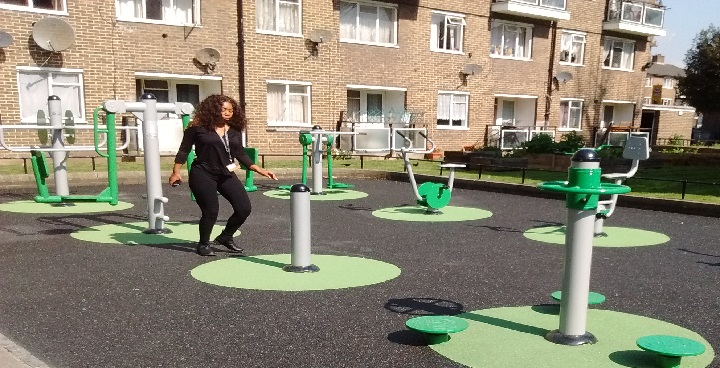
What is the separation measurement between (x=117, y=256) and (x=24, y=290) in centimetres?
131

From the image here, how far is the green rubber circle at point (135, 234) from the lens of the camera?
6910 mm

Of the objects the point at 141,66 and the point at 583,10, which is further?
the point at 583,10

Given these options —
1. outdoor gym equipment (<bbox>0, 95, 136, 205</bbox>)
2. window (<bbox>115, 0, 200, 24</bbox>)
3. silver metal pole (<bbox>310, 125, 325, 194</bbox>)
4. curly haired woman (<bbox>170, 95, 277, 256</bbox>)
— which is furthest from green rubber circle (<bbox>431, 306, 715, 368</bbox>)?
window (<bbox>115, 0, 200, 24</bbox>)

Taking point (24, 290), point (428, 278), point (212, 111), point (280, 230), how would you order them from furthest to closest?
point (280, 230) → point (212, 111) → point (428, 278) → point (24, 290)

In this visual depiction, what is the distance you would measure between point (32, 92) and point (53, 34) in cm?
172

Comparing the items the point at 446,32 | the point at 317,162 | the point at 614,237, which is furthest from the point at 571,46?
the point at 614,237

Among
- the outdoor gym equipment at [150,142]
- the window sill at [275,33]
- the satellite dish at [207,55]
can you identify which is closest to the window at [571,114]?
the window sill at [275,33]

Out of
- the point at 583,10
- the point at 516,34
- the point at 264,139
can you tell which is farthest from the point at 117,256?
the point at 583,10

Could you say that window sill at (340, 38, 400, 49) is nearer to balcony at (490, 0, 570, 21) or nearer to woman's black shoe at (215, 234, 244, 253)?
balcony at (490, 0, 570, 21)

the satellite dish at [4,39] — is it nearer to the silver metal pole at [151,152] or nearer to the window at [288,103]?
the window at [288,103]

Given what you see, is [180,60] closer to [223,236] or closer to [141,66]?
[141,66]

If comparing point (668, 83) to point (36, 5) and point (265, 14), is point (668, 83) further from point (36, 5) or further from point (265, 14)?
point (36, 5)

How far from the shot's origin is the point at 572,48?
87.8 ft

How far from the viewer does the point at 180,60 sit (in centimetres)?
1708
